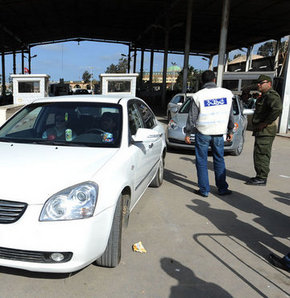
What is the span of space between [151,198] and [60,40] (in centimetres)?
4402

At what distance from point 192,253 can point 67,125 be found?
1.92 meters

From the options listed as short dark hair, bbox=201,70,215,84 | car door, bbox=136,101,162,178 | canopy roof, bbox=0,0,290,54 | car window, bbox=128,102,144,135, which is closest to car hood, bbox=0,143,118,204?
car window, bbox=128,102,144,135

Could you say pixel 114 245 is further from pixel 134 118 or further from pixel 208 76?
pixel 208 76

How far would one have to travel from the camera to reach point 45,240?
2.04m

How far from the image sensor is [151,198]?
4.46 meters

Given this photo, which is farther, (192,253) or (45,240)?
(192,253)

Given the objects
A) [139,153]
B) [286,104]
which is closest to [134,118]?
[139,153]

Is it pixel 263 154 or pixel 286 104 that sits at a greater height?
pixel 286 104

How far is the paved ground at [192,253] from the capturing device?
7.73ft

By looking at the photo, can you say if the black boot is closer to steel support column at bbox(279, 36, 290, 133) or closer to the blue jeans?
the blue jeans

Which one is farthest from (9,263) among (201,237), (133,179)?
(201,237)

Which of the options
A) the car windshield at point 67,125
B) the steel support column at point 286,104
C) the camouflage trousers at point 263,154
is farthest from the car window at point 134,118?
the steel support column at point 286,104

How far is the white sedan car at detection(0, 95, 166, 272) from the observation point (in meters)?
2.07

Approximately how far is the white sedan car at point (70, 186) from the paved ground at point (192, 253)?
0.88ft
